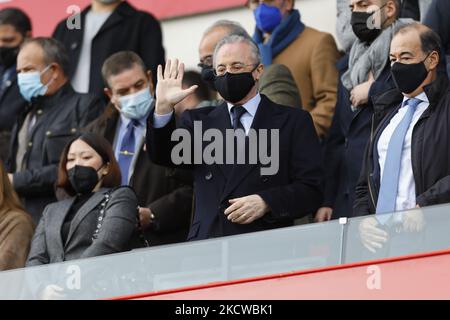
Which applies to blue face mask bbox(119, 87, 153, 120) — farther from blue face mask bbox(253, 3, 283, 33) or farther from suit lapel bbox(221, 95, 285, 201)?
suit lapel bbox(221, 95, 285, 201)

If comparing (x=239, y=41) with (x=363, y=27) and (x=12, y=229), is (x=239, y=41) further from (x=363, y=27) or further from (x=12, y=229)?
(x=12, y=229)

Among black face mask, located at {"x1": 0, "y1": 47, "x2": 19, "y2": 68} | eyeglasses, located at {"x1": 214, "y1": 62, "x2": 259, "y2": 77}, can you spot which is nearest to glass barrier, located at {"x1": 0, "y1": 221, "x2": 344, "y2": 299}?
eyeglasses, located at {"x1": 214, "y1": 62, "x2": 259, "y2": 77}

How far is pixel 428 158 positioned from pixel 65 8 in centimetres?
618

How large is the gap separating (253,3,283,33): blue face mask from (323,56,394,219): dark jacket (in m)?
0.71

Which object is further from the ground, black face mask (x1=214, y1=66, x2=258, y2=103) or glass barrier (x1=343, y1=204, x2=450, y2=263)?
black face mask (x1=214, y1=66, x2=258, y2=103)

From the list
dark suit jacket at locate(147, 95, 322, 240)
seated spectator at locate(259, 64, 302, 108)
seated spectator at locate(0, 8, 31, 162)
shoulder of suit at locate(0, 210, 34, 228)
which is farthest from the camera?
seated spectator at locate(0, 8, 31, 162)

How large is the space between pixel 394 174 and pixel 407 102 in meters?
0.46

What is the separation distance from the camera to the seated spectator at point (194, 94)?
35.2 ft

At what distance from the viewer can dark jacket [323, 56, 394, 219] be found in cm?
973

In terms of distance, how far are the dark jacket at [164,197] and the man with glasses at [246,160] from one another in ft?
2.45

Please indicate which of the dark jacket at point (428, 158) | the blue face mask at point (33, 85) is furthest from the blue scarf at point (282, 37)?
the dark jacket at point (428, 158)

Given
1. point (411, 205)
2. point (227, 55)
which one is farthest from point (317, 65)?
point (411, 205)

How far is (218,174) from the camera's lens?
9.23 meters

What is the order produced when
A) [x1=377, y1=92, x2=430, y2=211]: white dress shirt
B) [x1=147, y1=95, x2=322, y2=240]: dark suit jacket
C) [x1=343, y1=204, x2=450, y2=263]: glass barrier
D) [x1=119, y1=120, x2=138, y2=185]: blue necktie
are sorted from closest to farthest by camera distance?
[x1=343, y1=204, x2=450, y2=263]: glass barrier, [x1=377, y1=92, x2=430, y2=211]: white dress shirt, [x1=147, y1=95, x2=322, y2=240]: dark suit jacket, [x1=119, y1=120, x2=138, y2=185]: blue necktie
